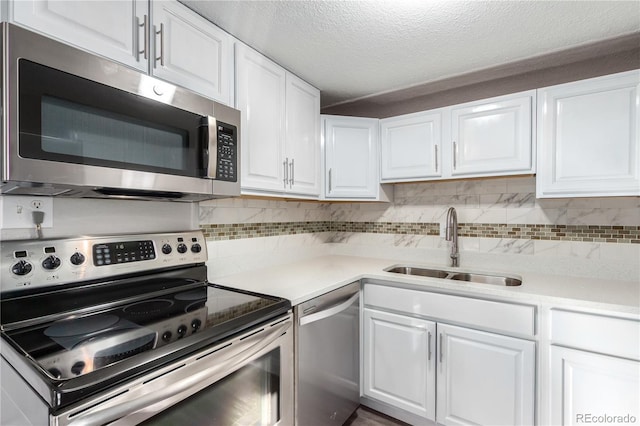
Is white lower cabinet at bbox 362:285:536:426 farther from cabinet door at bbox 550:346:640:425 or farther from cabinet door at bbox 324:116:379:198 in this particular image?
cabinet door at bbox 324:116:379:198

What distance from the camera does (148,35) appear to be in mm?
1185

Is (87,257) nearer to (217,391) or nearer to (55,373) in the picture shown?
(55,373)

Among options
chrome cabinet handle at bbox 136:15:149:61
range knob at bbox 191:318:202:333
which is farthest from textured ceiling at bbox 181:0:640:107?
range knob at bbox 191:318:202:333

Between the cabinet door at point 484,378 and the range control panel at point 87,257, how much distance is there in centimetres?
143

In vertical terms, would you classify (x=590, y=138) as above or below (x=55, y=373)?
above

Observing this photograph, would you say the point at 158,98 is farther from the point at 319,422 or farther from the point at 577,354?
the point at 577,354

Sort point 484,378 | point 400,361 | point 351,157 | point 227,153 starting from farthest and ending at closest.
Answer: point 351,157 → point 400,361 → point 484,378 → point 227,153

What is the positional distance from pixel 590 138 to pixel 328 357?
1746 mm

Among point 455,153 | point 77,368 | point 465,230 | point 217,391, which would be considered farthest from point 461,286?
point 77,368

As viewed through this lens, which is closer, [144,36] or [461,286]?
[144,36]

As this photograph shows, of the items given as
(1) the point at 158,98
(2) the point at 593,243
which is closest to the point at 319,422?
(1) the point at 158,98

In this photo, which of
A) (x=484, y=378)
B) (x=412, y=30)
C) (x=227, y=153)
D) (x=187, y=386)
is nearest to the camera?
(x=187, y=386)

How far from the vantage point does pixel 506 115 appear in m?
1.82

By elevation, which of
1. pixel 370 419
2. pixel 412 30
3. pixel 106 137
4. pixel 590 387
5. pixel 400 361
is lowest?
pixel 370 419
